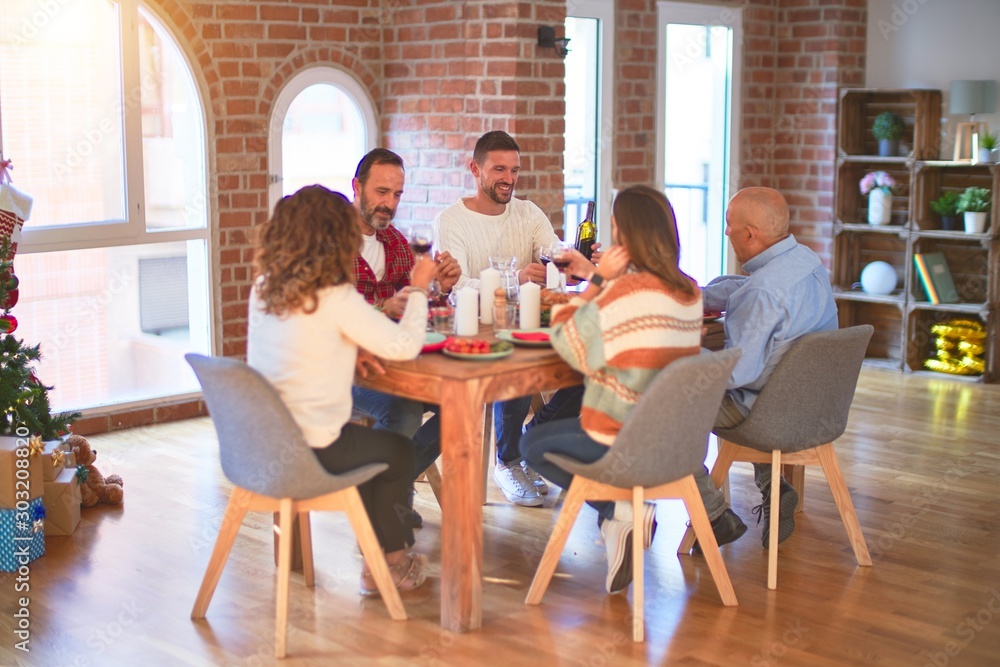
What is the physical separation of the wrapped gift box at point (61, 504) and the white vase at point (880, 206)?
4760 mm

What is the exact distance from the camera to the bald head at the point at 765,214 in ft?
12.3

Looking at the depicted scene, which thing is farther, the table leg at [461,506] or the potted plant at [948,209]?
the potted plant at [948,209]

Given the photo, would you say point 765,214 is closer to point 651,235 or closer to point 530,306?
point 651,235

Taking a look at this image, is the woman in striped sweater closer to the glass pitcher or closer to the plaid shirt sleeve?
the glass pitcher

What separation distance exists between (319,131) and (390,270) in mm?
2043

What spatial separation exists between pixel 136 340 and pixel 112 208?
63cm

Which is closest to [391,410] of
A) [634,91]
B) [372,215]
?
[372,215]

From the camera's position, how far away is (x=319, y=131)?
6.02 metres

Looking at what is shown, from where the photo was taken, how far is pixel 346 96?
6.10 meters

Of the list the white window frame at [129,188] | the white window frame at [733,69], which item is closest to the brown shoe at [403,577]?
the white window frame at [129,188]

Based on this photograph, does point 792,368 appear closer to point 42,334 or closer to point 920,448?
point 920,448

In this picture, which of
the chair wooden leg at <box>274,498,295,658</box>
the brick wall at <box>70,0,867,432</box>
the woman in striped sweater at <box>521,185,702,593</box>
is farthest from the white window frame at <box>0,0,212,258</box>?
the woman in striped sweater at <box>521,185,702,593</box>

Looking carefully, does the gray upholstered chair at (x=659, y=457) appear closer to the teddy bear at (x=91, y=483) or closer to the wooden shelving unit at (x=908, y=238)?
the teddy bear at (x=91, y=483)

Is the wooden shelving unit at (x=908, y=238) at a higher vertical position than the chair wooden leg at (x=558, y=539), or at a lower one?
higher
